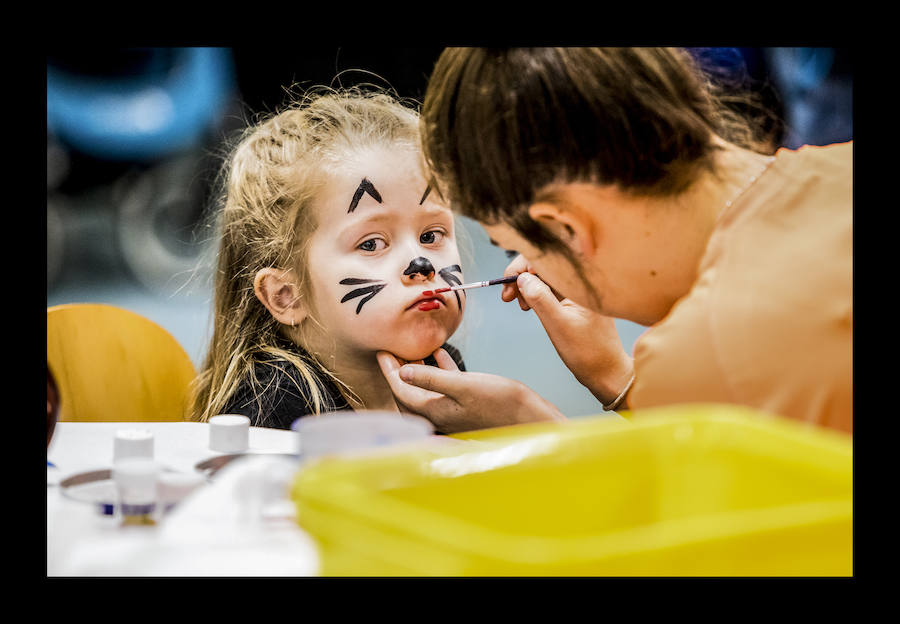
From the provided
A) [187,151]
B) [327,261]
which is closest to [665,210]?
[327,261]

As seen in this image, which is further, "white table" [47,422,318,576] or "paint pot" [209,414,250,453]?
"paint pot" [209,414,250,453]

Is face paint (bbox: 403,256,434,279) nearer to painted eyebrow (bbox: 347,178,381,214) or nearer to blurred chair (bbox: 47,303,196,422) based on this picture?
painted eyebrow (bbox: 347,178,381,214)

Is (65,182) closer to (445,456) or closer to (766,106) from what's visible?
(445,456)

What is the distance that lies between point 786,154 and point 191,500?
69 cm

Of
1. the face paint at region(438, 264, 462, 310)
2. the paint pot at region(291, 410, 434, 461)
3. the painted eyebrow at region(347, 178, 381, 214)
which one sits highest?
the painted eyebrow at region(347, 178, 381, 214)

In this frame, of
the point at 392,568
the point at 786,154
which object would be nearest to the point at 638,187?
the point at 786,154

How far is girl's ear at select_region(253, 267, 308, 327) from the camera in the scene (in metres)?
1.32

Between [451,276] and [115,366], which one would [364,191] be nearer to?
[451,276]

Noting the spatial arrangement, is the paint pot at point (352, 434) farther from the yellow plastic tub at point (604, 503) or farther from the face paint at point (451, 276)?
the face paint at point (451, 276)

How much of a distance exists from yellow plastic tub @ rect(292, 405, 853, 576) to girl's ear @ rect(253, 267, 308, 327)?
73 centimetres

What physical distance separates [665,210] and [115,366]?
88cm

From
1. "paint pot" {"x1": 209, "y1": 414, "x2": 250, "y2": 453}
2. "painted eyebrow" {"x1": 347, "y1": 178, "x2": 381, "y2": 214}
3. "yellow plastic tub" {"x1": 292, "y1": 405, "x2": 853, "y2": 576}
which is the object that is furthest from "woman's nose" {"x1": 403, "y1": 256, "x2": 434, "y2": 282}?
"yellow plastic tub" {"x1": 292, "y1": 405, "x2": 853, "y2": 576}

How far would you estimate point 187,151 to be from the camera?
4.33 ft

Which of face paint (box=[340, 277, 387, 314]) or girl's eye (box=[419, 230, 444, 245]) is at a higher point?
girl's eye (box=[419, 230, 444, 245])
